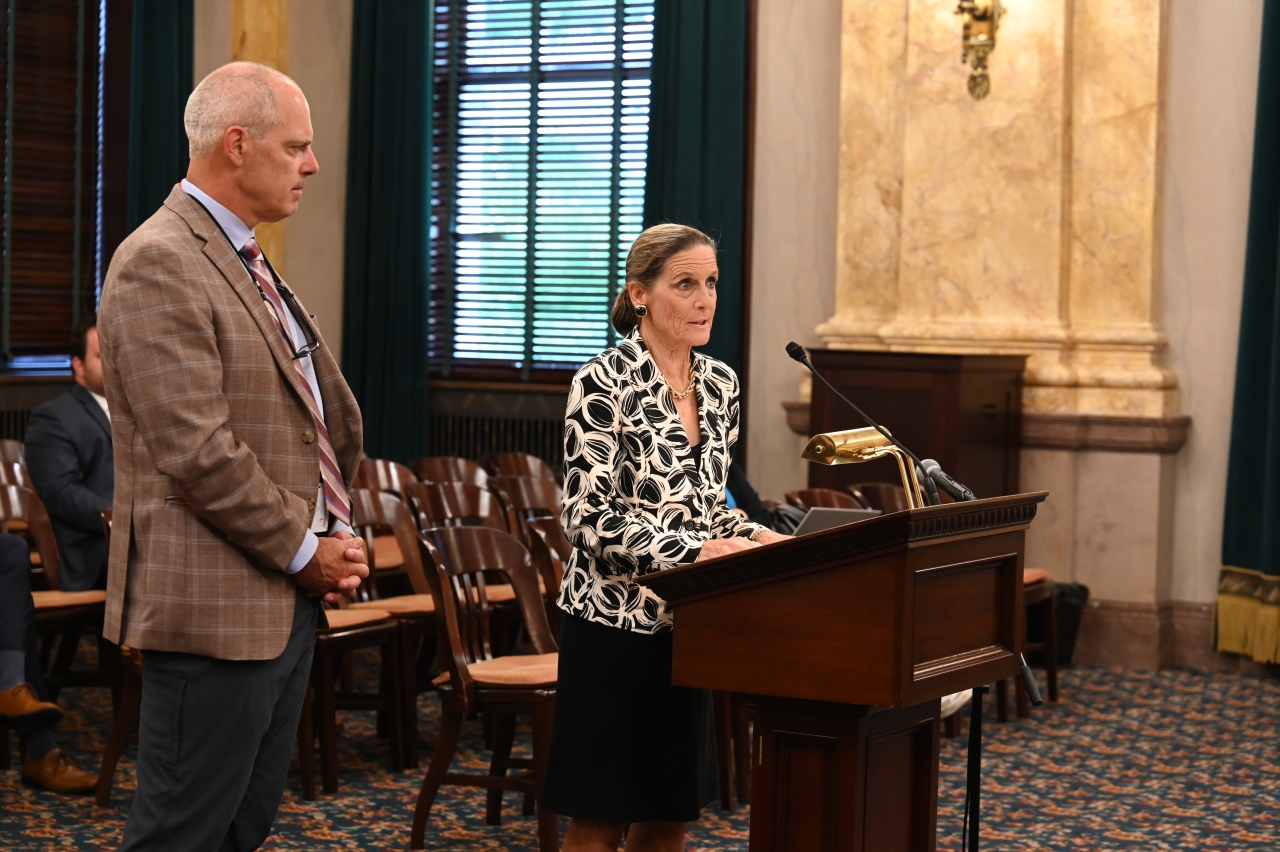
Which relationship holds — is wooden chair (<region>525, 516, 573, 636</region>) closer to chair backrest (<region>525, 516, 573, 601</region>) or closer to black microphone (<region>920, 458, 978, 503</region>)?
chair backrest (<region>525, 516, 573, 601</region>)

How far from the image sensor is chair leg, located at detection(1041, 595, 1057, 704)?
621 centimetres

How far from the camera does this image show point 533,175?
30.8 ft

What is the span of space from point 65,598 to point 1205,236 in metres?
5.24

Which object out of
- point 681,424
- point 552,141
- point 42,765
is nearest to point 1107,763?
point 681,424

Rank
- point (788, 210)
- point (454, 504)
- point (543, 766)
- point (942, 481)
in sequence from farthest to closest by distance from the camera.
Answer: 1. point (788, 210)
2. point (454, 504)
3. point (543, 766)
4. point (942, 481)

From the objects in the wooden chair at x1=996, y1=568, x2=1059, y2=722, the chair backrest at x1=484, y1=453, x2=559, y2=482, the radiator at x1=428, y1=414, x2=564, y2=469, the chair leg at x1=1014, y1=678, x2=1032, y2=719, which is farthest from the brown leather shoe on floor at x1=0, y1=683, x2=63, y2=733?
the radiator at x1=428, y1=414, x2=564, y2=469

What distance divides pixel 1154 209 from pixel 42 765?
526cm

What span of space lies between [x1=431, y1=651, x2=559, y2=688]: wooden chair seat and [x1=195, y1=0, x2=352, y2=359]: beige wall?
5.44m

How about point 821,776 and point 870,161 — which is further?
point 870,161

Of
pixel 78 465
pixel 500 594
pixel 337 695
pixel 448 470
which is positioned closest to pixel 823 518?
pixel 500 594

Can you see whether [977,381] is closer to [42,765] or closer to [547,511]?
[547,511]

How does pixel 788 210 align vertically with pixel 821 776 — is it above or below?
above

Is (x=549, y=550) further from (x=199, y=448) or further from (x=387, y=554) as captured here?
(x=199, y=448)

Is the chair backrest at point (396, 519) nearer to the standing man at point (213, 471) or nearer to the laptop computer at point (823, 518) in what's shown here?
→ the laptop computer at point (823, 518)
